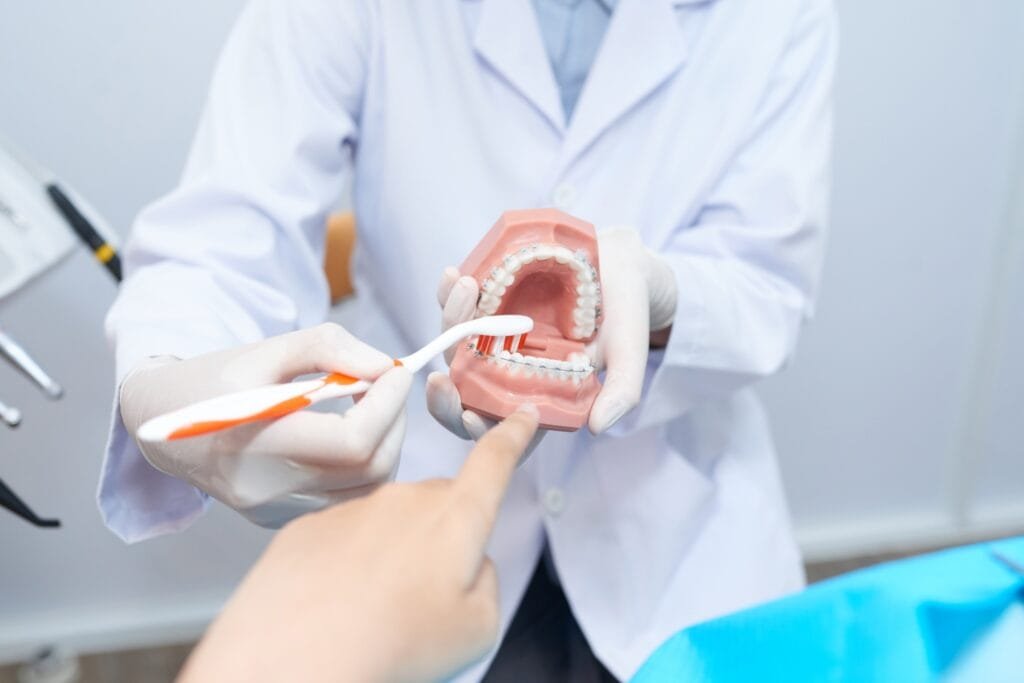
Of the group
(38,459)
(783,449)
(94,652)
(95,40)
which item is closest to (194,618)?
(94,652)

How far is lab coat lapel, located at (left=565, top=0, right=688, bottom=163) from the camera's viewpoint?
2.76 ft

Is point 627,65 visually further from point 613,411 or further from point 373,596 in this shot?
point 373,596

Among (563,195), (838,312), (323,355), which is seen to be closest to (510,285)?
(323,355)

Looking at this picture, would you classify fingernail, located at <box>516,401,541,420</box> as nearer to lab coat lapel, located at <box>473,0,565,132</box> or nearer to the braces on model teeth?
the braces on model teeth

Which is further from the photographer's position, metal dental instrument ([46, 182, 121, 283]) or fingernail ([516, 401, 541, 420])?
metal dental instrument ([46, 182, 121, 283])

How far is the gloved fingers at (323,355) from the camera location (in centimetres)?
53

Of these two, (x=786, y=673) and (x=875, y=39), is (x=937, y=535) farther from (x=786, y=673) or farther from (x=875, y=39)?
(x=786, y=673)

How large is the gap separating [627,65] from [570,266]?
0.33m

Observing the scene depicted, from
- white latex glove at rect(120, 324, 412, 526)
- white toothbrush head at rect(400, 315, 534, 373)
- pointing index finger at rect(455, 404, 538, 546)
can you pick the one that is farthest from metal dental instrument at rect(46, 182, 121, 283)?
pointing index finger at rect(455, 404, 538, 546)

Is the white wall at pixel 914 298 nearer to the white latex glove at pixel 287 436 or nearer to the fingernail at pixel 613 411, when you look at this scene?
the fingernail at pixel 613 411

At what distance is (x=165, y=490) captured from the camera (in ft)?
2.26

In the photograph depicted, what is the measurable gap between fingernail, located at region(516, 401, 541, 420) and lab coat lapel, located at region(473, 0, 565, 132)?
0.36 meters

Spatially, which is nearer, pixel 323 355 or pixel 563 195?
pixel 323 355

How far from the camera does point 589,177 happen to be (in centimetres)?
86
